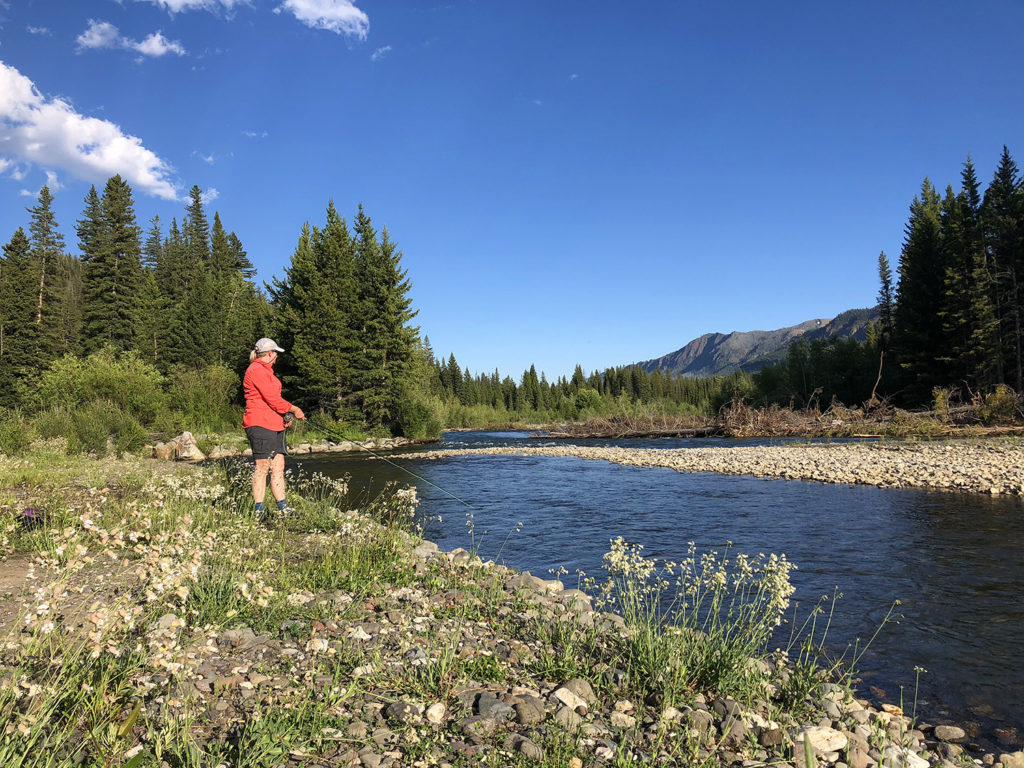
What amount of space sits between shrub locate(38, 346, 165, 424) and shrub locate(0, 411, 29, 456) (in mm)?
8982

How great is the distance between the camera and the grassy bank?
2377 mm

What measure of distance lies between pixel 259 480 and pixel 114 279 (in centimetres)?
4733

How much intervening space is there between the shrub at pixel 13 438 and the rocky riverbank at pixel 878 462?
19.8m

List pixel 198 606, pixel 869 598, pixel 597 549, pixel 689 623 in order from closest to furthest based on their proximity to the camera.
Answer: pixel 198 606
pixel 689 623
pixel 869 598
pixel 597 549

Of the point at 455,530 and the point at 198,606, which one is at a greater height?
the point at 198,606

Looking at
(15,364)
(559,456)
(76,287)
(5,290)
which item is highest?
(76,287)

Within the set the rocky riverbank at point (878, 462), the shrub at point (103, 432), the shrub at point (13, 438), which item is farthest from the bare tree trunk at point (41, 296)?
the rocky riverbank at point (878, 462)

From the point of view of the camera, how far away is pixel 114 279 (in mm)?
43469

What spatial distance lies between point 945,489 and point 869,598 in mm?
8487

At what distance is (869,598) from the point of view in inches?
226

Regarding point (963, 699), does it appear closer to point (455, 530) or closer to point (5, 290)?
point (455, 530)

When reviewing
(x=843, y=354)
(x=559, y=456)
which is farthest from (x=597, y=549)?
(x=843, y=354)

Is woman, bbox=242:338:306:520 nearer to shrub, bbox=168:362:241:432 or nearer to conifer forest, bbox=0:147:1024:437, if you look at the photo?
conifer forest, bbox=0:147:1024:437

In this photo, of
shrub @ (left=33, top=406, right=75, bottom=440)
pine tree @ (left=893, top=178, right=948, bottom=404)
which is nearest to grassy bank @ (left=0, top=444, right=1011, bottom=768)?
shrub @ (left=33, top=406, right=75, bottom=440)
